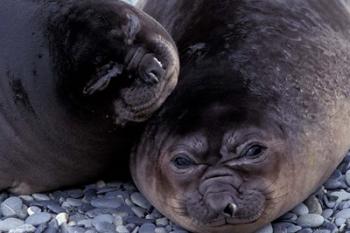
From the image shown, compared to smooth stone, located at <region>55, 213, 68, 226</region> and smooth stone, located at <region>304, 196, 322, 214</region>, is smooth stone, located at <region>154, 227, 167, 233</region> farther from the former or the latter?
smooth stone, located at <region>304, 196, 322, 214</region>

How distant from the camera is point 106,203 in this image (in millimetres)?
4277

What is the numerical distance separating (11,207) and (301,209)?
1346mm

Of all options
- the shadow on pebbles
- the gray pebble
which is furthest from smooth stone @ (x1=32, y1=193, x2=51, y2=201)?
the gray pebble

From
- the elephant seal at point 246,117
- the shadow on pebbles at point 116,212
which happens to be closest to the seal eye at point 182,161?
the elephant seal at point 246,117

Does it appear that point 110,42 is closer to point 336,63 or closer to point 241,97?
point 241,97

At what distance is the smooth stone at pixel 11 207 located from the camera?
4.22 metres

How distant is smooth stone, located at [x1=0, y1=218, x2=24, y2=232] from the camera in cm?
407

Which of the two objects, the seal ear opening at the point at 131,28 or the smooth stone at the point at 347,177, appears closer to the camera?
the seal ear opening at the point at 131,28

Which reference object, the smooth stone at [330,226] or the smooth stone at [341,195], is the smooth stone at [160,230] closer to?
the smooth stone at [330,226]

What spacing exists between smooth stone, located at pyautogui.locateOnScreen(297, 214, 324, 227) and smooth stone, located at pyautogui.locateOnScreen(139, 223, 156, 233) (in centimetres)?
65

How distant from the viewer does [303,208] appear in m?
4.10

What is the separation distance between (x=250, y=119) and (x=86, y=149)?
833 mm

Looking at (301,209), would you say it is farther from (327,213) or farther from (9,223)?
(9,223)

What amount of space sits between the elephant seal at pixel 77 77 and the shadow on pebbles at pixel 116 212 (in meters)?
0.20
